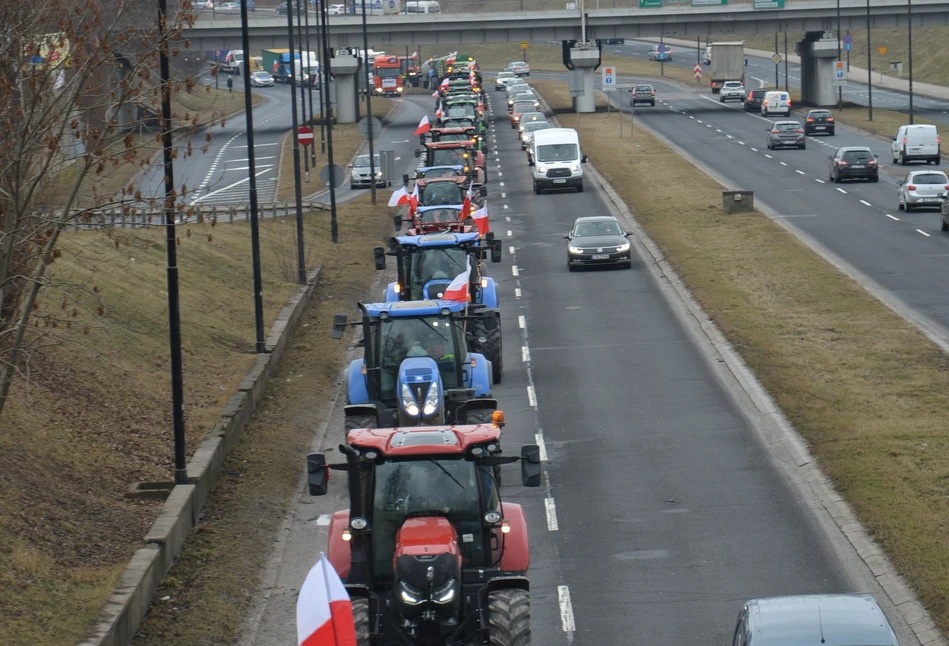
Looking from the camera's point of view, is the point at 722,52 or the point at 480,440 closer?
the point at 480,440

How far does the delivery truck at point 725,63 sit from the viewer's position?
4850 inches

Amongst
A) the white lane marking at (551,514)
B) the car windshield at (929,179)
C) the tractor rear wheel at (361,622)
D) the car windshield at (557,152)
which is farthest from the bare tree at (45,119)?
the car windshield at (557,152)

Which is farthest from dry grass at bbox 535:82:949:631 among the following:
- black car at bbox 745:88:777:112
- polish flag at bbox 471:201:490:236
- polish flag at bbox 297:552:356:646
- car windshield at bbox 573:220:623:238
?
black car at bbox 745:88:777:112

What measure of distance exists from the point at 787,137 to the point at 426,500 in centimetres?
6637

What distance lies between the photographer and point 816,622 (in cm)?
1123

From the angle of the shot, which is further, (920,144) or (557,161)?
(920,144)

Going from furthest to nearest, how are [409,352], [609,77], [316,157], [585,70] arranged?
[585,70], [609,77], [316,157], [409,352]

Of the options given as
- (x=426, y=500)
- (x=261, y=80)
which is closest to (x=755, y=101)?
(x=261, y=80)

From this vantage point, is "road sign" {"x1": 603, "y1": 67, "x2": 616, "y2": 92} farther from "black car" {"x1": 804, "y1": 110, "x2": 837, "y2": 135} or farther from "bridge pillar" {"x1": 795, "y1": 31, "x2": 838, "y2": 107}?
"bridge pillar" {"x1": 795, "y1": 31, "x2": 838, "y2": 107}

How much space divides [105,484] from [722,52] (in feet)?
363

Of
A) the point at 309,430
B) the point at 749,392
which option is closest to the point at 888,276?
the point at 749,392

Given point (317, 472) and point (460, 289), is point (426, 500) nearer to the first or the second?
point (317, 472)

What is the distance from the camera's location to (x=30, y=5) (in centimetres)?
1569

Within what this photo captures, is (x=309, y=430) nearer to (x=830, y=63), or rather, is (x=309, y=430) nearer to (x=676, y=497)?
(x=676, y=497)
